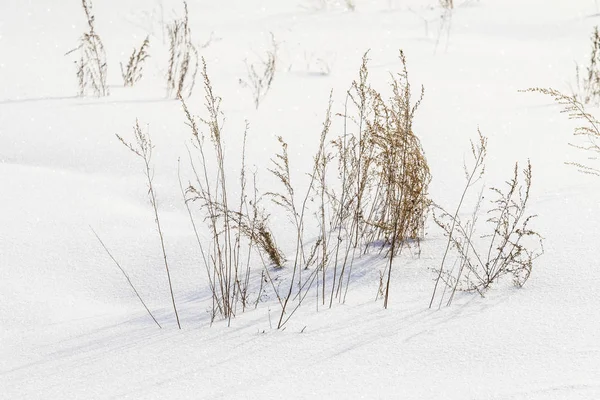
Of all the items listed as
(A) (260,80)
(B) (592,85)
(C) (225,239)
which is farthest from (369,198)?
(B) (592,85)

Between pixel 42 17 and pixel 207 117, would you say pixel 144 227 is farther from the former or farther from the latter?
pixel 42 17

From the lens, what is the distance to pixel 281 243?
9.36ft

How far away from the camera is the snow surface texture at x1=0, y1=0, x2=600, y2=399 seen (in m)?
1.81

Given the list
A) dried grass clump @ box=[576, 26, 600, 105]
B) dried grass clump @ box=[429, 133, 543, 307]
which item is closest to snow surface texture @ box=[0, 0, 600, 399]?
dried grass clump @ box=[429, 133, 543, 307]

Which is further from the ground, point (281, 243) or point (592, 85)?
point (592, 85)

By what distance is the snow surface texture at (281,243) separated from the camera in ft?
5.93

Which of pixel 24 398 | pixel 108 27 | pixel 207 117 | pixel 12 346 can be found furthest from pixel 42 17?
A: pixel 24 398

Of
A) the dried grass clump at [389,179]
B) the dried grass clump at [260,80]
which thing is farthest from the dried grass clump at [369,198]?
the dried grass clump at [260,80]

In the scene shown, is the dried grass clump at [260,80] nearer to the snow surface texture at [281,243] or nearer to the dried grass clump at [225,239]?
the snow surface texture at [281,243]

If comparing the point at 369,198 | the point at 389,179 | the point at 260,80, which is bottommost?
the point at 369,198

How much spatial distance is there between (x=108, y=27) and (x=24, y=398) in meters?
5.05

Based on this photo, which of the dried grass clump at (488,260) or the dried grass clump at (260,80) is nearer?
the dried grass clump at (488,260)

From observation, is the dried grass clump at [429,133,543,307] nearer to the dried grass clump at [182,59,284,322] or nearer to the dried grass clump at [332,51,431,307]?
the dried grass clump at [332,51,431,307]

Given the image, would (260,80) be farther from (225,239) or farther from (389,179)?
(225,239)
